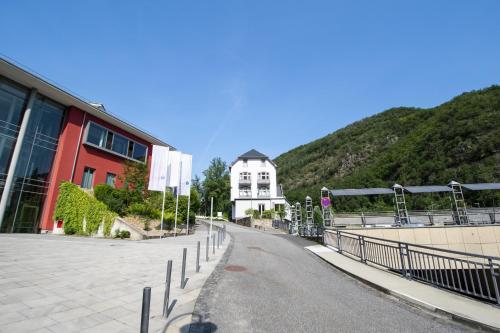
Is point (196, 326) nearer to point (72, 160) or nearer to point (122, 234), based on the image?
point (122, 234)

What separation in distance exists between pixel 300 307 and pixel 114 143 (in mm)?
26922

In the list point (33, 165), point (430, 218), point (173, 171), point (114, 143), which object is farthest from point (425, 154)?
point (33, 165)

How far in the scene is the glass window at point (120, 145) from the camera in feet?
87.6

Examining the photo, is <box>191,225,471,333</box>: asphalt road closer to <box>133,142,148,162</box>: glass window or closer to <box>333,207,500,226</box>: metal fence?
<box>333,207,500,226</box>: metal fence

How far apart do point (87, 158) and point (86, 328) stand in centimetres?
2314

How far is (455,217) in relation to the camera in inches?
883

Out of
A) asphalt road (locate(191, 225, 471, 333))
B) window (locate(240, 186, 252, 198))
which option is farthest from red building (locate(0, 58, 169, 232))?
window (locate(240, 186, 252, 198))

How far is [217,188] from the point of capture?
62.7m

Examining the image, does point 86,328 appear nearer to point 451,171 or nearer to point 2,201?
point 2,201

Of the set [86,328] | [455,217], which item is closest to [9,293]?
[86,328]

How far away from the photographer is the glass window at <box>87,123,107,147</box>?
937 inches

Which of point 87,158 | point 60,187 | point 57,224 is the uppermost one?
point 87,158

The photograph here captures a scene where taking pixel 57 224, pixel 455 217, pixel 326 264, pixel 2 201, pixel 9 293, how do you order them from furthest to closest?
pixel 455 217 → pixel 57 224 → pixel 2 201 → pixel 326 264 → pixel 9 293

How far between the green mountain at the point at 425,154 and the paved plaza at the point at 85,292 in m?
36.9
